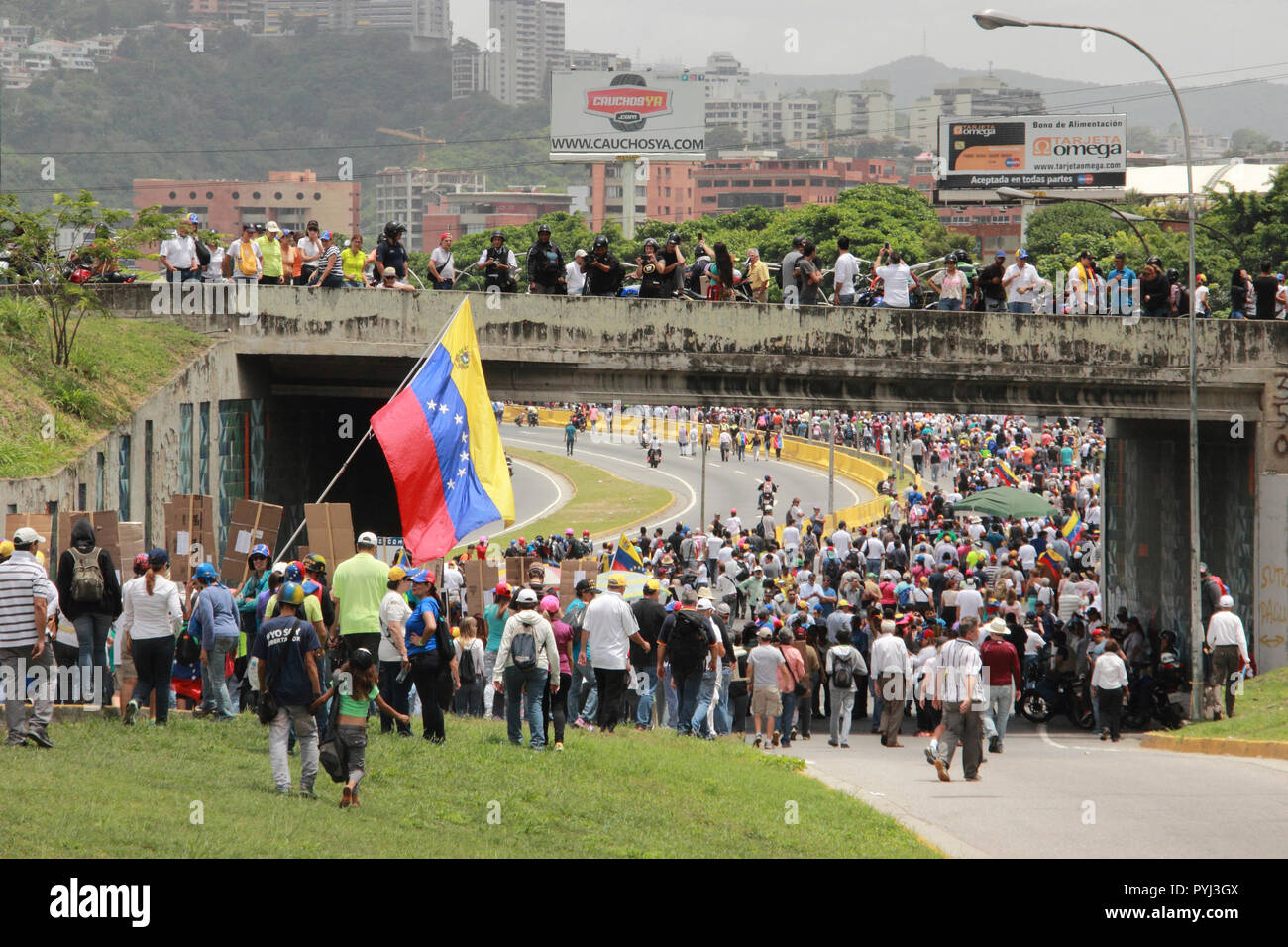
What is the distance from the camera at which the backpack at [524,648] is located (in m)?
14.3

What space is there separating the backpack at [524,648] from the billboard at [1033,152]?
74.0 m

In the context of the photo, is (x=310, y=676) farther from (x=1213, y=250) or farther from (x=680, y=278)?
(x=1213, y=250)

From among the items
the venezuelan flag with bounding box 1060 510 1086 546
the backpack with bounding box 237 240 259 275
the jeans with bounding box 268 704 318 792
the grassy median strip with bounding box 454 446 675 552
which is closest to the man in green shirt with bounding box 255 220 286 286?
the backpack with bounding box 237 240 259 275

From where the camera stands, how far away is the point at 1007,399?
83.3 feet

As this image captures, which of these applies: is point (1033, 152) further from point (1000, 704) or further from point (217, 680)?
point (217, 680)

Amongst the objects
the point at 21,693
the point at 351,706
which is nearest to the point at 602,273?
the point at 21,693

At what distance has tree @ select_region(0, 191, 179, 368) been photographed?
68.4ft

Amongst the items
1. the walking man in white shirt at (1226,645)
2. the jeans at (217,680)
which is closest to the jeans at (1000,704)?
the walking man in white shirt at (1226,645)

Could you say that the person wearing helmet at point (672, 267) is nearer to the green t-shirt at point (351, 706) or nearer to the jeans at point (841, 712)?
the jeans at point (841, 712)

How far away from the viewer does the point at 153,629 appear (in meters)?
13.5

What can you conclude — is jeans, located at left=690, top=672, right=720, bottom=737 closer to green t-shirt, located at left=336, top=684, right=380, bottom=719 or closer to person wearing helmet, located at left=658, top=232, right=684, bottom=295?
green t-shirt, located at left=336, top=684, right=380, bottom=719

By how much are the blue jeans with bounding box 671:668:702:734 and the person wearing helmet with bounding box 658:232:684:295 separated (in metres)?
8.56

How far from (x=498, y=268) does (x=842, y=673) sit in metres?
8.66
